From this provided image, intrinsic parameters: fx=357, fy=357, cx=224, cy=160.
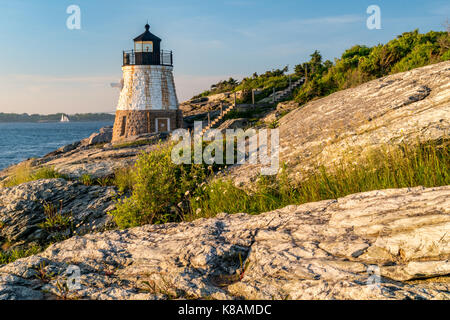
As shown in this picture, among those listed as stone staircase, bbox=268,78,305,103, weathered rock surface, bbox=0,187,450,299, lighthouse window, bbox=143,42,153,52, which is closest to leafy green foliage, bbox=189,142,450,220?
weathered rock surface, bbox=0,187,450,299

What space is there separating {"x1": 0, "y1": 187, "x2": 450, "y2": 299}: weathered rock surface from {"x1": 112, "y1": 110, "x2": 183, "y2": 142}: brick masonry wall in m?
28.5

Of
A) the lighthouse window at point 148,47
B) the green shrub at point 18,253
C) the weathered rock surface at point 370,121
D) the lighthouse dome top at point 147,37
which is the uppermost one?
the lighthouse dome top at point 147,37

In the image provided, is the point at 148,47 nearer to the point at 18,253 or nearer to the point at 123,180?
the point at 123,180

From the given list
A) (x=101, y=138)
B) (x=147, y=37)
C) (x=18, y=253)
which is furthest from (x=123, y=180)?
(x=101, y=138)

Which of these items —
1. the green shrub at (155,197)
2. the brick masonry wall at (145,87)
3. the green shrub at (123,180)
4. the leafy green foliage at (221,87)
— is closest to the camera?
the green shrub at (155,197)

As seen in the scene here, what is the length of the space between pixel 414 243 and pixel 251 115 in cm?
3491

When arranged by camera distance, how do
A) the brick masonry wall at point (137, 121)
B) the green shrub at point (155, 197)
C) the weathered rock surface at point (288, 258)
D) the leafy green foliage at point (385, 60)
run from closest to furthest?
the weathered rock surface at point (288, 258) < the green shrub at point (155, 197) < the leafy green foliage at point (385, 60) < the brick masonry wall at point (137, 121)

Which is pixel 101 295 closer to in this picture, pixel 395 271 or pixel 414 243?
pixel 395 271

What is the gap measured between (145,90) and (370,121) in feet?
91.8

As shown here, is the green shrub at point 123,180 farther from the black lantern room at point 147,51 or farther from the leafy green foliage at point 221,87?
the leafy green foliage at point 221,87

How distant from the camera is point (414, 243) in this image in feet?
11.9

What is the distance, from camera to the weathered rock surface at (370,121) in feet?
21.5

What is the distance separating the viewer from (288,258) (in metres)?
4.04

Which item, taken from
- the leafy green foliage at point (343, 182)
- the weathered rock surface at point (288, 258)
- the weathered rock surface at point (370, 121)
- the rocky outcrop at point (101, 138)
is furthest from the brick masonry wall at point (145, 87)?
the weathered rock surface at point (288, 258)
